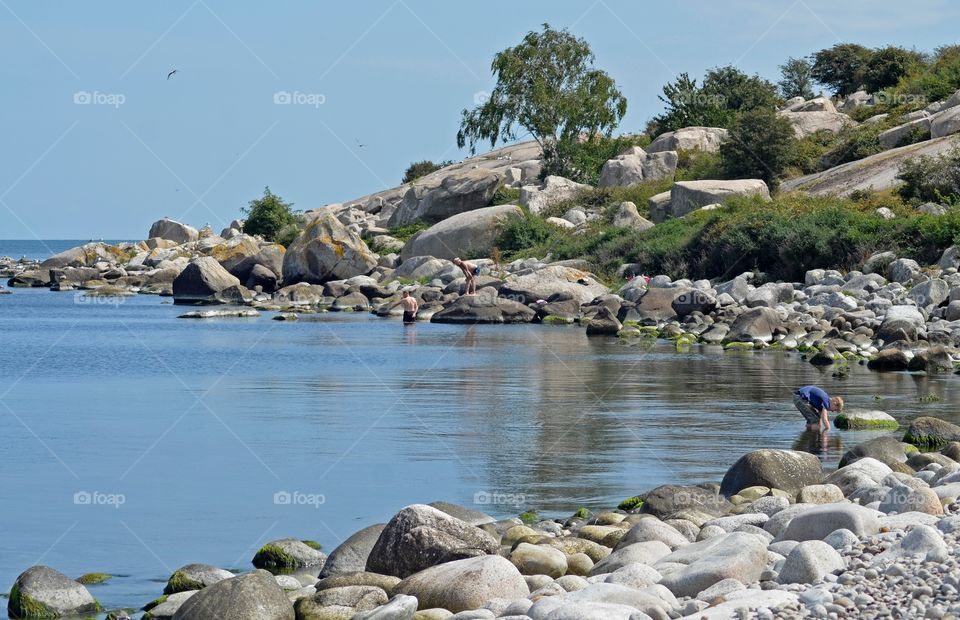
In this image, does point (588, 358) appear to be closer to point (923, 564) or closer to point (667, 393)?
point (667, 393)

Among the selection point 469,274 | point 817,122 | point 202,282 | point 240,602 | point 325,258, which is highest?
point 817,122

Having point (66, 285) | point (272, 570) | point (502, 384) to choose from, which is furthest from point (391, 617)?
point (66, 285)

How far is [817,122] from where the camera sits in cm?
6153

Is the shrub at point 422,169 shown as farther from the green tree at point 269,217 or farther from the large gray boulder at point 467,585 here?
the large gray boulder at point 467,585

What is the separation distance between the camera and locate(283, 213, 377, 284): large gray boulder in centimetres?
5459

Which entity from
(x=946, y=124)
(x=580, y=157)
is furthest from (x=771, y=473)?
(x=580, y=157)

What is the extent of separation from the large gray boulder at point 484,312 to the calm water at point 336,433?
7.52 m

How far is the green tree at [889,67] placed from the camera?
228 ft

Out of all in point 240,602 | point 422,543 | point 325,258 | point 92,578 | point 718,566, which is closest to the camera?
point 718,566

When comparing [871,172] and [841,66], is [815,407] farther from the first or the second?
[841,66]

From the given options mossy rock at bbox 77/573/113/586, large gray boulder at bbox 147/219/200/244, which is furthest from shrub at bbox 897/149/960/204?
large gray boulder at bbox 147/219/200/244

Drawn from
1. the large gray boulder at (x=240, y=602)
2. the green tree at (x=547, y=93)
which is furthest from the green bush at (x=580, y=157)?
the large gray boulder at (x=240, y=602)

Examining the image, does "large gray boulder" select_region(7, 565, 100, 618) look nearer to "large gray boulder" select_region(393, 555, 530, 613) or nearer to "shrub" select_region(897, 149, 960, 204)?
"large gray boulder" select_region(393, 555, 530, 613)

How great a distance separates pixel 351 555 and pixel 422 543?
0.72m
